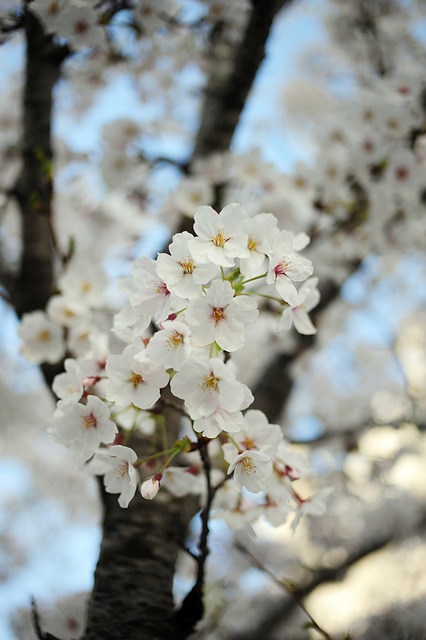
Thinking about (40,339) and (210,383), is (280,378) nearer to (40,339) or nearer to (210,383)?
(40,339)

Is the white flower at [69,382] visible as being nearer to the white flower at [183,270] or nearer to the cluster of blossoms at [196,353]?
the cluster of blossoms at [196,353]

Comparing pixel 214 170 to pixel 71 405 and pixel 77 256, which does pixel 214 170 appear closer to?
pixel 77 256

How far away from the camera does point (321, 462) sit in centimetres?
521

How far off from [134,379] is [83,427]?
15cm

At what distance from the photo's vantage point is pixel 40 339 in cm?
152

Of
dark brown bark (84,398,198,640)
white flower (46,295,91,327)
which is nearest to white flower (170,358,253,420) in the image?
dark brown bark (84,398,198,640)

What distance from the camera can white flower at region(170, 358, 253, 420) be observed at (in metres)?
0.82

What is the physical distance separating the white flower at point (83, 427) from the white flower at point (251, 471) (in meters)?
0.24

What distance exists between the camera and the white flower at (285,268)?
88 centimetres

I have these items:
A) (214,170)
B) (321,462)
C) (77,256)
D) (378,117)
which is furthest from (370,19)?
(321,462)

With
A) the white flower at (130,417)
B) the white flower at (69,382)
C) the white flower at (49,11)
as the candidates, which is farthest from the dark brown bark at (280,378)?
the white flower at (49,11)

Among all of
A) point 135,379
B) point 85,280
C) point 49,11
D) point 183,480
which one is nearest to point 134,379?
point 135,379

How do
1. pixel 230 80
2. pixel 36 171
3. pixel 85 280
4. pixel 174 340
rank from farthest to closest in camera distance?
pixel 230 80 → pixel 36 171 → pixel 85 280 → pixel 174 340

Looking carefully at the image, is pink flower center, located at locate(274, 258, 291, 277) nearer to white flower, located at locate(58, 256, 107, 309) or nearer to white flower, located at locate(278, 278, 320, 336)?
white flower, located at locate(278, 278, 320, 336)
